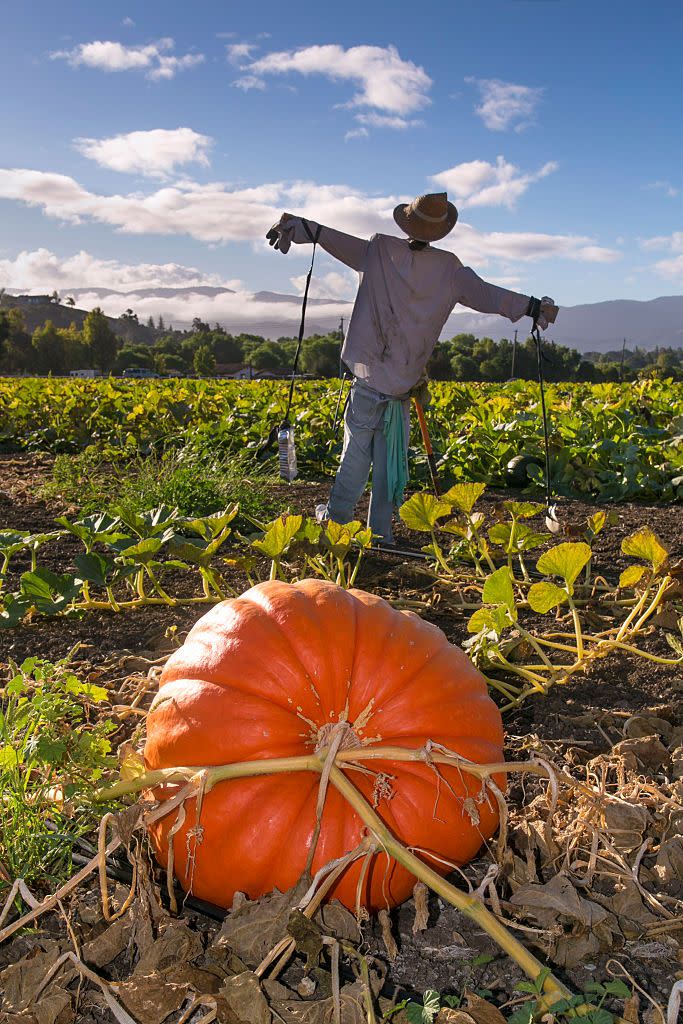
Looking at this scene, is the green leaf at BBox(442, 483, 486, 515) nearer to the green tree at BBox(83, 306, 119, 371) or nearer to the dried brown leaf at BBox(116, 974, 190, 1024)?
the dried brown leaf at BBox(116, 974, 190, 1024)

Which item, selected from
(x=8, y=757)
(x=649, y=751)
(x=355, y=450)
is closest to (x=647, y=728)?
(x=649, y=751)

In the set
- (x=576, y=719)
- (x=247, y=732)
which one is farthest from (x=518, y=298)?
(x=247, y=732)

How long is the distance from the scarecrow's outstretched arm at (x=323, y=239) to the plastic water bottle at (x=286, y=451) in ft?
3.51

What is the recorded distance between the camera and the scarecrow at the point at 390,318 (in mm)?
4738

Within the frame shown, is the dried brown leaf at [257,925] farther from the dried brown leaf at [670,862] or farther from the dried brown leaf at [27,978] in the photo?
the dried brown leaf at [670,862]

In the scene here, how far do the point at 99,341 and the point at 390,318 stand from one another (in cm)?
12285

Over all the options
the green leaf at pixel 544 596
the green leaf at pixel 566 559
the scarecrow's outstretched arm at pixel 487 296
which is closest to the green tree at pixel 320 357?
the scarecrow's outstretched arm at pixel 487 296

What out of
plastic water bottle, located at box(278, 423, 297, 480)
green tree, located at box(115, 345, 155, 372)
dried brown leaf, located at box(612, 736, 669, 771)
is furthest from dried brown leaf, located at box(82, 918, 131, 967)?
green tree, located at box(115, 345, 155, 372)

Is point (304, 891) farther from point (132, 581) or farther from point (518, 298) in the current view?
point (518, 298)

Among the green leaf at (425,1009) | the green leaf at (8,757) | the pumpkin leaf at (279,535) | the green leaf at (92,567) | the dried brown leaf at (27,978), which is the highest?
the pumpkin leaf at (279,535)

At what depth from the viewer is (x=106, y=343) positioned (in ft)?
400

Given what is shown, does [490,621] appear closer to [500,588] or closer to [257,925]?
[500,588]

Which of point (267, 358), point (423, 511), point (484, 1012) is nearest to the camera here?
point (484, 1012)

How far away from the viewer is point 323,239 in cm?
493
